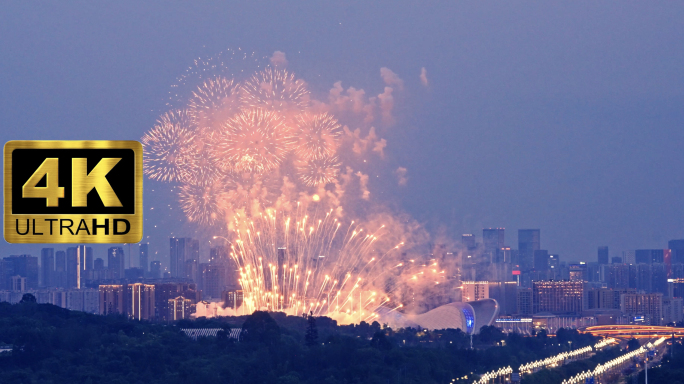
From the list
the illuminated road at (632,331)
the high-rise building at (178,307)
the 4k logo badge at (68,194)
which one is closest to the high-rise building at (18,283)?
the high-rise building at (178,307)

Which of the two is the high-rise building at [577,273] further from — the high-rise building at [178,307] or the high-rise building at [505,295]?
the high-rise building at [178,307]

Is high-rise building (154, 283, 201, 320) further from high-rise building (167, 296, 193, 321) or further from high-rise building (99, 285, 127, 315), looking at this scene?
high-rise building (99, 285, 127, 315)

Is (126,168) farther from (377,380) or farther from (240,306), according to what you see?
(240,306)

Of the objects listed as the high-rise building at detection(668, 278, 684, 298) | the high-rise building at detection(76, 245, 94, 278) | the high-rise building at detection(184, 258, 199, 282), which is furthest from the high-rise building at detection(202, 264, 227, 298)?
the high-rise building at detection(668, 278, 684, 298)

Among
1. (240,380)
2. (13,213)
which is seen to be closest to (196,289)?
(240,380)

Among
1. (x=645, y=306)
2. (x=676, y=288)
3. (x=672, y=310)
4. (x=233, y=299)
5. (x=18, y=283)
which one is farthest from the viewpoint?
(x=676, y=288)

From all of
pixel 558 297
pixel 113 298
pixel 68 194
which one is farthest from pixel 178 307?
pixel 68 194

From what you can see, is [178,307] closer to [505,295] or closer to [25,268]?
[25,268]
